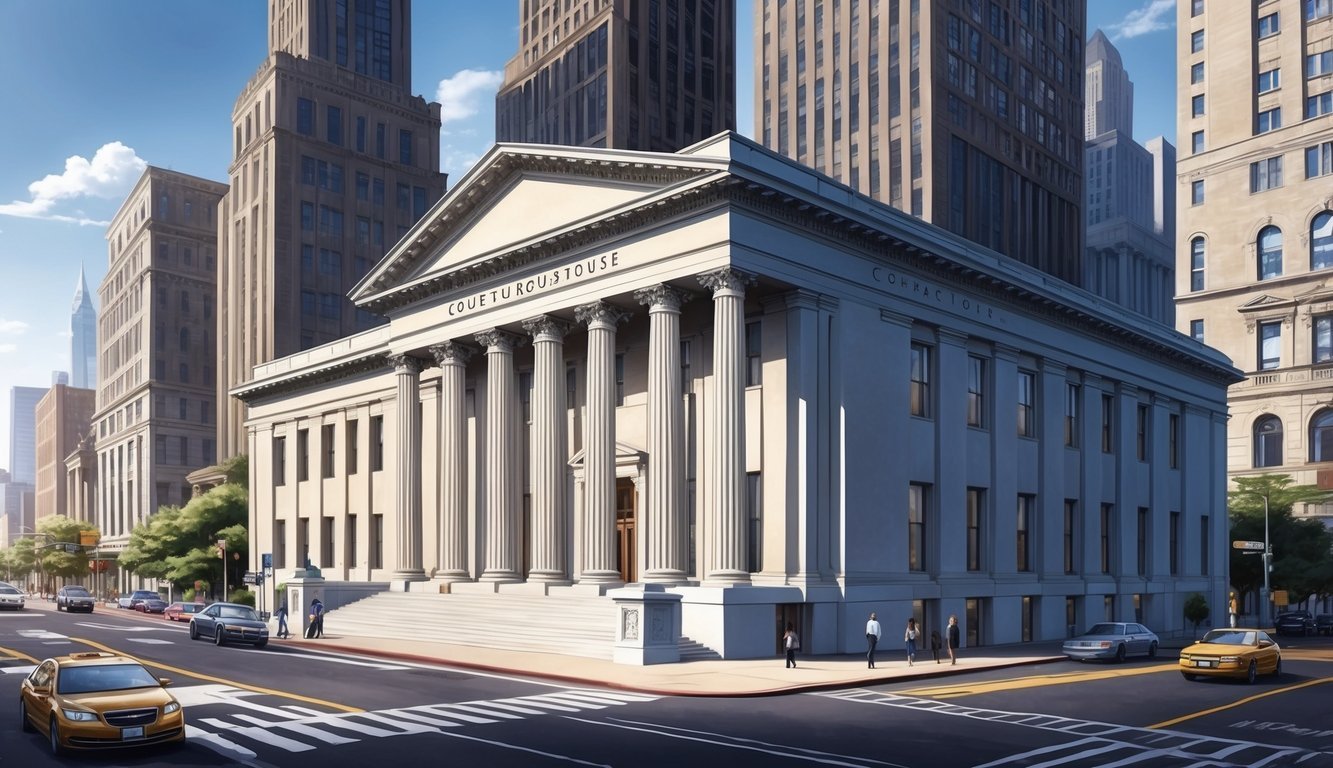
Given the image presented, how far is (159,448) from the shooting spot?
12625cm

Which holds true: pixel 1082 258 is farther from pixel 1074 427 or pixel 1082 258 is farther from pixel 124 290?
pixel 124 290

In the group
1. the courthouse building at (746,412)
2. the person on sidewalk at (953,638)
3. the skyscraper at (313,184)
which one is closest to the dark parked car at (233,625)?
the courthouse building at (746,412)

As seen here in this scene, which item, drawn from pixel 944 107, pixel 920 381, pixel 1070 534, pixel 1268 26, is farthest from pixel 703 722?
pixel 1268 26

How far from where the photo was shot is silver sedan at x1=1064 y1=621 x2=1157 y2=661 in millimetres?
40000

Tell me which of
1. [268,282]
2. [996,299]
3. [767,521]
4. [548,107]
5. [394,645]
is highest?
[548,107]

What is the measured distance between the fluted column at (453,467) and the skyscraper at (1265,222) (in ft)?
219

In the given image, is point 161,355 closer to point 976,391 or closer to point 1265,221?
point 976,391

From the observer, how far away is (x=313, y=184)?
111875 millimetres

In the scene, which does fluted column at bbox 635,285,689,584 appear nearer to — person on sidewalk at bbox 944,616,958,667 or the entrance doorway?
the entrance doorway

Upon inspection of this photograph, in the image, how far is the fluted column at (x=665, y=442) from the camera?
38969mm

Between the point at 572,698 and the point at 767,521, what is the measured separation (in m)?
14.5

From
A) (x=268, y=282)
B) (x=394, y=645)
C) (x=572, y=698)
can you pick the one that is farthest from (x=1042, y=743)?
(x=268, y=282)

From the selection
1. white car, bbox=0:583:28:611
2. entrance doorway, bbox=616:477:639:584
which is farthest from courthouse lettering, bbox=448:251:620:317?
white car, bbox=0:583:28:611

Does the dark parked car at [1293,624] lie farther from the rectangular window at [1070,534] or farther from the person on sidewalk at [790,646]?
the person on sidewalk at [790,646]
